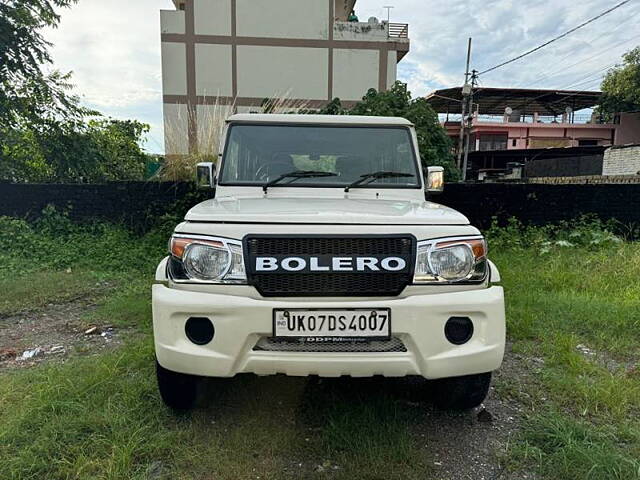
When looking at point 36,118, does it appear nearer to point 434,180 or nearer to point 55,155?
point 55,155

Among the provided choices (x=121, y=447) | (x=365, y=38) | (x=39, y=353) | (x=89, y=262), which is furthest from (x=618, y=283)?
(x=365, y=38)

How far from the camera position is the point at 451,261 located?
2.11m

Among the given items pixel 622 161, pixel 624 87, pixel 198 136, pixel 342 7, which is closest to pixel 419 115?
pixel 198 136

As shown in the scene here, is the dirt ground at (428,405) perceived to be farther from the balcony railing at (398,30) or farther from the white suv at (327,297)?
the balcony railing at (398,30)

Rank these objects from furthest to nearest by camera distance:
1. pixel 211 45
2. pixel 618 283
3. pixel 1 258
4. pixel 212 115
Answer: pixel 211 45, pixel 212 115, pixel 1 258, pixel 618 283

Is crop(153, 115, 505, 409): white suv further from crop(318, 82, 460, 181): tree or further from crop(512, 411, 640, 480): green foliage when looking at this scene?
crop(318, 82, 460, 181): tree

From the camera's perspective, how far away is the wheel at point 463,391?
8.01 ft

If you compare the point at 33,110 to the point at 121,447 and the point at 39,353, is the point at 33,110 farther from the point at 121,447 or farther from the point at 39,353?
the point at 121,447

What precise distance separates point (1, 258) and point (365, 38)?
18.4 metres

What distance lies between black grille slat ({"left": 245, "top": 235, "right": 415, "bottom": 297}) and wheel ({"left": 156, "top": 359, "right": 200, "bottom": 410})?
728 millimetres

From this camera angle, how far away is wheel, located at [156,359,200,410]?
90.8 inches

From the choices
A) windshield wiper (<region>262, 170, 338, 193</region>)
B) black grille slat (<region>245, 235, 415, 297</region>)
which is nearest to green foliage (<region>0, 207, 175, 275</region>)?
windshield wiper (<region>262, 170, 338, 193</region>)

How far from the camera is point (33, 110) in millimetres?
7570

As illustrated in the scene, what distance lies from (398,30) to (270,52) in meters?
5.97
